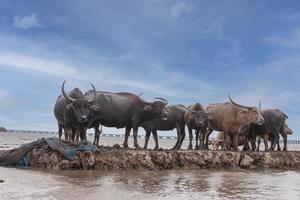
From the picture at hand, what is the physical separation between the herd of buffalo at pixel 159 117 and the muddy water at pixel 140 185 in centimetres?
313

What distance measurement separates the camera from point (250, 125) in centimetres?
2134

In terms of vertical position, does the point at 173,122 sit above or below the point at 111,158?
above

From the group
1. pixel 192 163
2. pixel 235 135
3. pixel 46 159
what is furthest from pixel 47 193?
pixel 235 135

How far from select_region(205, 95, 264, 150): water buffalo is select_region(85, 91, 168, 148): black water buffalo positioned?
10.3 feet

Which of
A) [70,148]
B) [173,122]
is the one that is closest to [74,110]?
[70,148]

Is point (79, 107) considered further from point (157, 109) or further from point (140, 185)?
point (140, 185)

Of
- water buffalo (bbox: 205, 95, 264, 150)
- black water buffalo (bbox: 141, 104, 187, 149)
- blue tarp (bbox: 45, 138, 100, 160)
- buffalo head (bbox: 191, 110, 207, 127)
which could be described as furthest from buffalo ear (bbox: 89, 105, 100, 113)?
water buffalo (bbox: 205, 95, 264, 150)

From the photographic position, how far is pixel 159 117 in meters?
18.5

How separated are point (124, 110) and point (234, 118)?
16.6ft

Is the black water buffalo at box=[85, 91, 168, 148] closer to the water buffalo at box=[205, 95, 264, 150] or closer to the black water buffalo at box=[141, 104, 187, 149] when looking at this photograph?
the black water buffalo at box=[141, 104, 187, 149]

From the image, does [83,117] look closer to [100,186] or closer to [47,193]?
[100,186]

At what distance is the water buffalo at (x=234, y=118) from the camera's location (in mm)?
19656

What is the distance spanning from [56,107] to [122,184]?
7.48 metres

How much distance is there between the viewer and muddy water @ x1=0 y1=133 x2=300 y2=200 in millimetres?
9634
